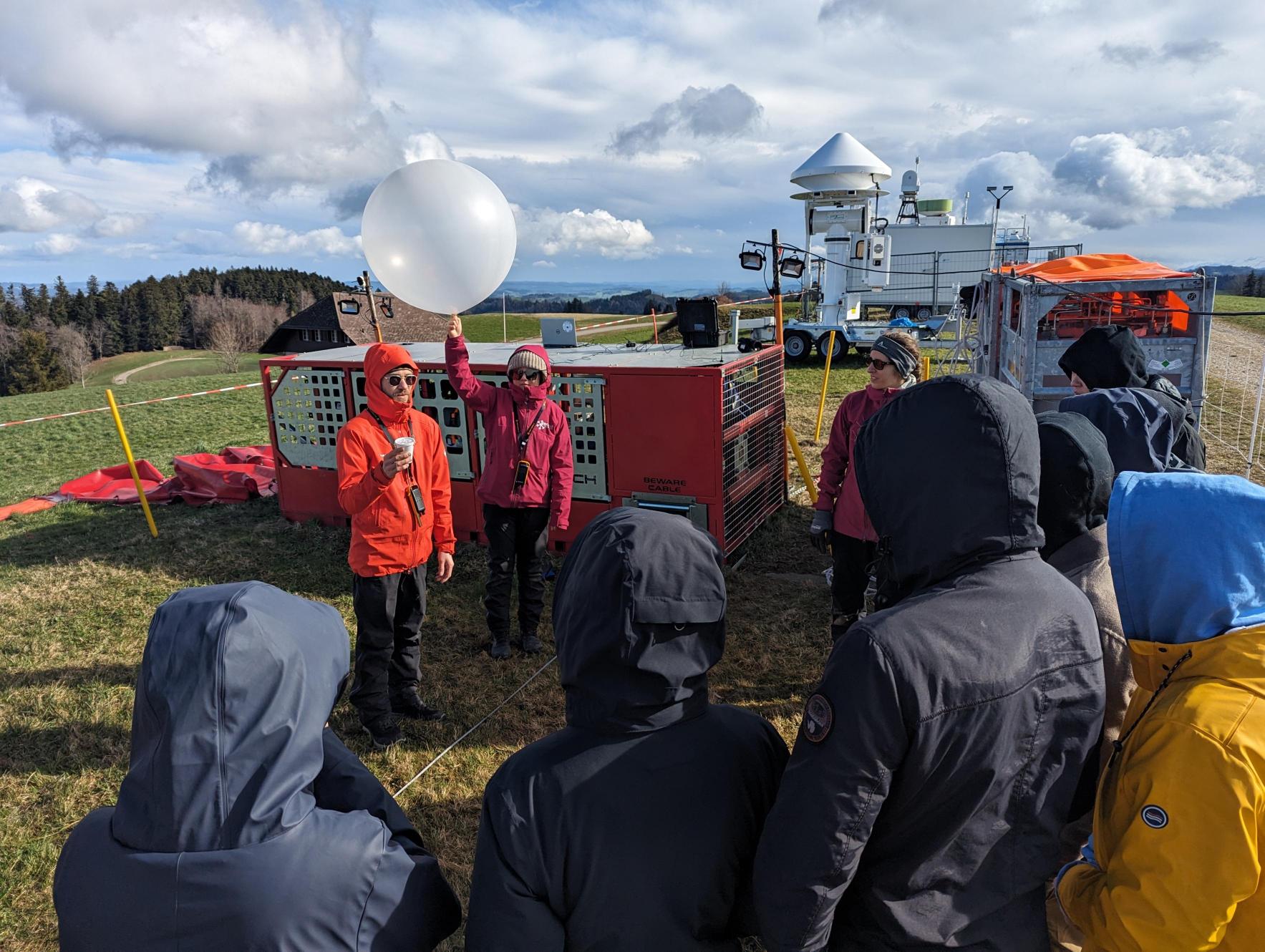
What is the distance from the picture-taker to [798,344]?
18.5 m

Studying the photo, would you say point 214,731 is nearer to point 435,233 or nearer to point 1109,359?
point 435,233

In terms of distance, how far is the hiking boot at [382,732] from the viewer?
4133 millimetres

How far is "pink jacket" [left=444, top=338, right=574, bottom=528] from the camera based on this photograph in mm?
4934

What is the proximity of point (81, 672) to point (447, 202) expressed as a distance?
12.3ft

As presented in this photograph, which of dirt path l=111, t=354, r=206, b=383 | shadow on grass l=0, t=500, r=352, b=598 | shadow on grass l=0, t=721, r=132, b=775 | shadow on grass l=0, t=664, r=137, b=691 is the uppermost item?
shadow on grass l=0, t=500, r=352, b=598

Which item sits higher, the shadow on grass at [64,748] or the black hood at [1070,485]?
the black hood at [1070,485]

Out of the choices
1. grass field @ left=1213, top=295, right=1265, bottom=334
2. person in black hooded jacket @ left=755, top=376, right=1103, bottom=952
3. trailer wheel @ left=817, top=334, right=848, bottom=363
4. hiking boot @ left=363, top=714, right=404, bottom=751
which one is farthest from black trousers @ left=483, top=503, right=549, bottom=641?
grass field @ left=1213, top=295, right=1265, bottom=334

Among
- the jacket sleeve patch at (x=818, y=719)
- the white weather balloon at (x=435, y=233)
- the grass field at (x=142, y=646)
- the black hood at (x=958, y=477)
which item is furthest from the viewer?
the white weather balloon at (x=435, y=233)

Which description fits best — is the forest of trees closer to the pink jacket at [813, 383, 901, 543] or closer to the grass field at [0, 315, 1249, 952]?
the grass field at [0, 315, 1249, 952]

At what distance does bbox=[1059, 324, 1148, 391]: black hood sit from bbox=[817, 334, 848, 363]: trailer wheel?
1390 centimetres

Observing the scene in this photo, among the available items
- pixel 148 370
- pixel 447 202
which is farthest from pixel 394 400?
pixel 148 370

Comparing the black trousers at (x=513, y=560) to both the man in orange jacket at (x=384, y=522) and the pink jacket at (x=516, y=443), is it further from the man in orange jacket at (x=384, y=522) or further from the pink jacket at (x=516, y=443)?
the man in orange jacket at (x=384, y=522)

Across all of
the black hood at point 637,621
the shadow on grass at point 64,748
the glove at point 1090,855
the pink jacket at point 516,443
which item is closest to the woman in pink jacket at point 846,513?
the pink jacket at point 516,443

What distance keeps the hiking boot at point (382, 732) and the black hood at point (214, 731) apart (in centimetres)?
273
